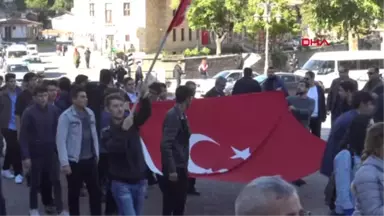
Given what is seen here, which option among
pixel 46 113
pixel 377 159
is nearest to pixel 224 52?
pixel 46 113

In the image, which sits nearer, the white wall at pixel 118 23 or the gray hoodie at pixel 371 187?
the gray hoodie at pixel 371 187

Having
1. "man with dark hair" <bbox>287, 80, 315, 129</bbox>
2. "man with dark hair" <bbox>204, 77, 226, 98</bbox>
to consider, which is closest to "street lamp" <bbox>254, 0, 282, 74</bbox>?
"man with dark hair" <bbox>287, 80, 315, 129</bbox>

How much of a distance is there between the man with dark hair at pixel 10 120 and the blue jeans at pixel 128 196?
552 centimetres

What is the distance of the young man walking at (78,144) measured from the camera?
31.6ft

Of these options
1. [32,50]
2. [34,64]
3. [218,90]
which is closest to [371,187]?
[218,90]

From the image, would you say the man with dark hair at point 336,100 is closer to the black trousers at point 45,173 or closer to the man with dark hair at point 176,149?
the man with dark hair at point 176,149

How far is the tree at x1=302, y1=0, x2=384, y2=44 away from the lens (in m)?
50.2

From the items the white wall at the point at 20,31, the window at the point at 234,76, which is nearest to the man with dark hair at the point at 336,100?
the window at the point at 234,76

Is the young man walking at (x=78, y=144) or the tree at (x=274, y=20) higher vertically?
the tree at (x=274, y=20)

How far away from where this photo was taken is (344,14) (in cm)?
5062

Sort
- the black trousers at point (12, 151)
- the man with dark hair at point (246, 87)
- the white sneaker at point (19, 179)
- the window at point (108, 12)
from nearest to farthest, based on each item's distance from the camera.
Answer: the white sneaker at point (19, 179) → the black trousers at point (12, 151) → the man with dark hair at point (246, 87) → the window at point (108, 12)

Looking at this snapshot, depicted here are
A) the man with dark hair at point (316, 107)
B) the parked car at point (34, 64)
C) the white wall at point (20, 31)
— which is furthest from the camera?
the white wall at point (20, 31)

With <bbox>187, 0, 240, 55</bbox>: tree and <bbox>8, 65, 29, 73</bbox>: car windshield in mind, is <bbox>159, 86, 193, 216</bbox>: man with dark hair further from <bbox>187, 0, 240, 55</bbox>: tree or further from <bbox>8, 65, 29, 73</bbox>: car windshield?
<bbox>187, 0, 240, 55</bbox>: tree

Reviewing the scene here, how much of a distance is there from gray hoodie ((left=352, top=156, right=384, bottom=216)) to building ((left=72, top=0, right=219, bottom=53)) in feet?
225
